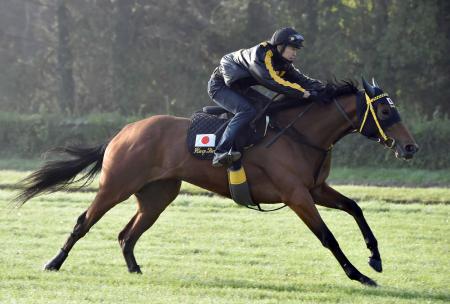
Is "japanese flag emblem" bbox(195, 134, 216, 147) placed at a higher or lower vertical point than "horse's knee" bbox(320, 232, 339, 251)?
higher

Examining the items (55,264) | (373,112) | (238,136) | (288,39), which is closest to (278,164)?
(238,136)

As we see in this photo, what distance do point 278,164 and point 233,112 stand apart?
73 cm

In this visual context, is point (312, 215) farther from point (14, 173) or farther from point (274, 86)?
point (14, 173)

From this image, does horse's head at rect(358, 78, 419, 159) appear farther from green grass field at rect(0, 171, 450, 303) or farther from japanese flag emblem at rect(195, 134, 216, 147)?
japanese flag emblem at rect(195, 134, 216, 147)

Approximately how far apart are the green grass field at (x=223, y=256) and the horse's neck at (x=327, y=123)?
1445 millimetres

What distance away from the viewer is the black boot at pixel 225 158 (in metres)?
9.57

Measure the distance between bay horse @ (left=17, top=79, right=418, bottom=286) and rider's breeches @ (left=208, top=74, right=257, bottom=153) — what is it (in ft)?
0.93

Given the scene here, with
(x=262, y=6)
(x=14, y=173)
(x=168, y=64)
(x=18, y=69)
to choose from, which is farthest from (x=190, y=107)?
(x=14, y=173)

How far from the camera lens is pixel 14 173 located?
23.3 m

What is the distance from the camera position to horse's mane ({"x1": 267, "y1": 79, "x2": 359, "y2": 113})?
9.83m

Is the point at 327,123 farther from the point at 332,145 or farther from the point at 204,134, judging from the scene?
the point at 204,134

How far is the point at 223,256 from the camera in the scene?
36.8ft

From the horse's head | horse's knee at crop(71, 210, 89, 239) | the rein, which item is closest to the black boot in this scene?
the rein

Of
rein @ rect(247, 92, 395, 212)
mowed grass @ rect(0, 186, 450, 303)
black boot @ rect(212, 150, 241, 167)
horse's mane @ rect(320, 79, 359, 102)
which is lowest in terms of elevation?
mowed grass @ rect(0, 186, 450, 303)
